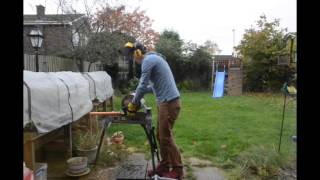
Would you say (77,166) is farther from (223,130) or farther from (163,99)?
(223,130)

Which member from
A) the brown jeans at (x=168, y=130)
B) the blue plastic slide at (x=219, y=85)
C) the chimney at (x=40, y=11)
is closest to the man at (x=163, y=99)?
the brown jeans at (x=168, y=130)

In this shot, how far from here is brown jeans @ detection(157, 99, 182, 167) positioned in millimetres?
3172

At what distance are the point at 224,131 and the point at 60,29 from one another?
7.53 meters

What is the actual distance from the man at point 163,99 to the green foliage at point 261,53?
8474 millimetres

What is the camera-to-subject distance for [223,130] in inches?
229

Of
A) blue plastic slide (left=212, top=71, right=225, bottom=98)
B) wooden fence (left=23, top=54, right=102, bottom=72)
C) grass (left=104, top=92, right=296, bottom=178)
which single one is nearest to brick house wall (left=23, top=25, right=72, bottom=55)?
wooden fence (left=23, top=54, right=102, bottom=72)

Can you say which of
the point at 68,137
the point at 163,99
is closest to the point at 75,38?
the point at 68,137

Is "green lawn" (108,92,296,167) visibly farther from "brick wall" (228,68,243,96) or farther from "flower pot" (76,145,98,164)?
"brick wall" (228,68,243,96)

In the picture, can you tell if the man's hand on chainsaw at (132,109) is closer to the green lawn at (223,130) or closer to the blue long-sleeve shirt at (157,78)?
the blue long-sleeve shirt at (157,78)

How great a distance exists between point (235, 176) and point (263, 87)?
8.85m

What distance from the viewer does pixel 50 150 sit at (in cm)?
414

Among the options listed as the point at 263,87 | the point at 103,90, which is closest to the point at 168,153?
the point at 103,90

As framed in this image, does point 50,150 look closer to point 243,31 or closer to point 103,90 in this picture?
point 103,90
